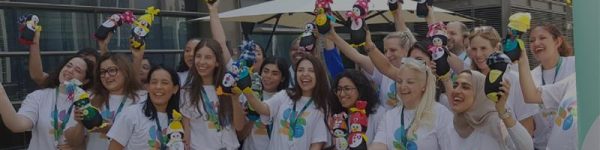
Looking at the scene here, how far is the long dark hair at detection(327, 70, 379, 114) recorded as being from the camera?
4152 mm

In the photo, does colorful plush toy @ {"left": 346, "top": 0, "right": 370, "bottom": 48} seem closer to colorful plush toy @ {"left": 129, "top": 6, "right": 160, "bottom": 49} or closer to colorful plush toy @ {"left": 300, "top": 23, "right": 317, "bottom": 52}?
colorful plush toy @ {"left": 300, "top": 23, "right": 317, "bottom": 52}

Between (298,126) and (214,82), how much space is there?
619mm

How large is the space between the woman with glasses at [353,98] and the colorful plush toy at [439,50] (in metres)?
0.52

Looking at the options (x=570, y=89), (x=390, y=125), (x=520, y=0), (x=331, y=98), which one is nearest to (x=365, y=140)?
(x=390, y=125)

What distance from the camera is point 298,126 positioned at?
13.4 feet

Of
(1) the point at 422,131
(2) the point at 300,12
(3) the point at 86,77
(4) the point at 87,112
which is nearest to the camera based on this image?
(1) the point at 422,131

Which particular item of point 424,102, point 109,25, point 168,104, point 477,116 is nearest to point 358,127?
point 424,102

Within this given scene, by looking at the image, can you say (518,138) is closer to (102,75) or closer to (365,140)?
(365,140)

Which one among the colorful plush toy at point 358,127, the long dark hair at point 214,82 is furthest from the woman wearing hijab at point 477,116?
the long dark hair at point 214,82

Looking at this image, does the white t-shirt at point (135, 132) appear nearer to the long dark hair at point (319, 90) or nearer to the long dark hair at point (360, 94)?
the long dark hair at point (319, 90)

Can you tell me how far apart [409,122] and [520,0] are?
12.3m

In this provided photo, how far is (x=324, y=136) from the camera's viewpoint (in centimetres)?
411

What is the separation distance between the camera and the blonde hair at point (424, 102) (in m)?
3.55

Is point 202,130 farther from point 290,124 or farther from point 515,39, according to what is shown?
point 515,39
